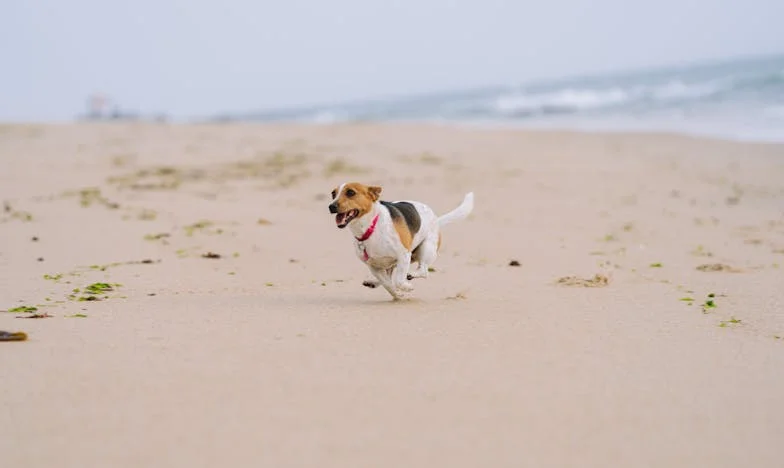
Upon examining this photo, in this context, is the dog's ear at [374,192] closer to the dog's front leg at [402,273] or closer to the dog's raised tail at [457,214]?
the dog's front leg at [402,273]

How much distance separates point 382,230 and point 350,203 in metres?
0.32

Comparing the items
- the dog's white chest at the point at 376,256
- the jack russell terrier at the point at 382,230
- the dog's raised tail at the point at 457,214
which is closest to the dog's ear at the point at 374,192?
the jack russell terrier at the point at 382,230

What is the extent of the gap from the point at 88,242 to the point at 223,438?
17.0 ft

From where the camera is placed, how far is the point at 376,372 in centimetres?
391

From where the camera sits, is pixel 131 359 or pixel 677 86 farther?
pixel 677 86

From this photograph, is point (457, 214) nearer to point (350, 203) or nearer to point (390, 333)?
point (350, 203)

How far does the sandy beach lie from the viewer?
10.4 ft

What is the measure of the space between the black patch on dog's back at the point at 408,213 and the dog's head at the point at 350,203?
27 centimetres

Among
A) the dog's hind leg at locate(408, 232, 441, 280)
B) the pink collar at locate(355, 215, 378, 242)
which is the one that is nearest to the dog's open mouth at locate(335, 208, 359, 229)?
the pink collar at locate(355, 215, 378, 242)

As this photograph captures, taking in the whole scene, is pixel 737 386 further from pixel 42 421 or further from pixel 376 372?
pixel 42 421

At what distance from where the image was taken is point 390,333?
4.65m

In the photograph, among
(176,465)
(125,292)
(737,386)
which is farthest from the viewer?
(125,292)

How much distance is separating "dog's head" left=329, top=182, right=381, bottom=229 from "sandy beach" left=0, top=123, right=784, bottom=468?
21.6 inches

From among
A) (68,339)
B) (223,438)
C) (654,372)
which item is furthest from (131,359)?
(654,372)
